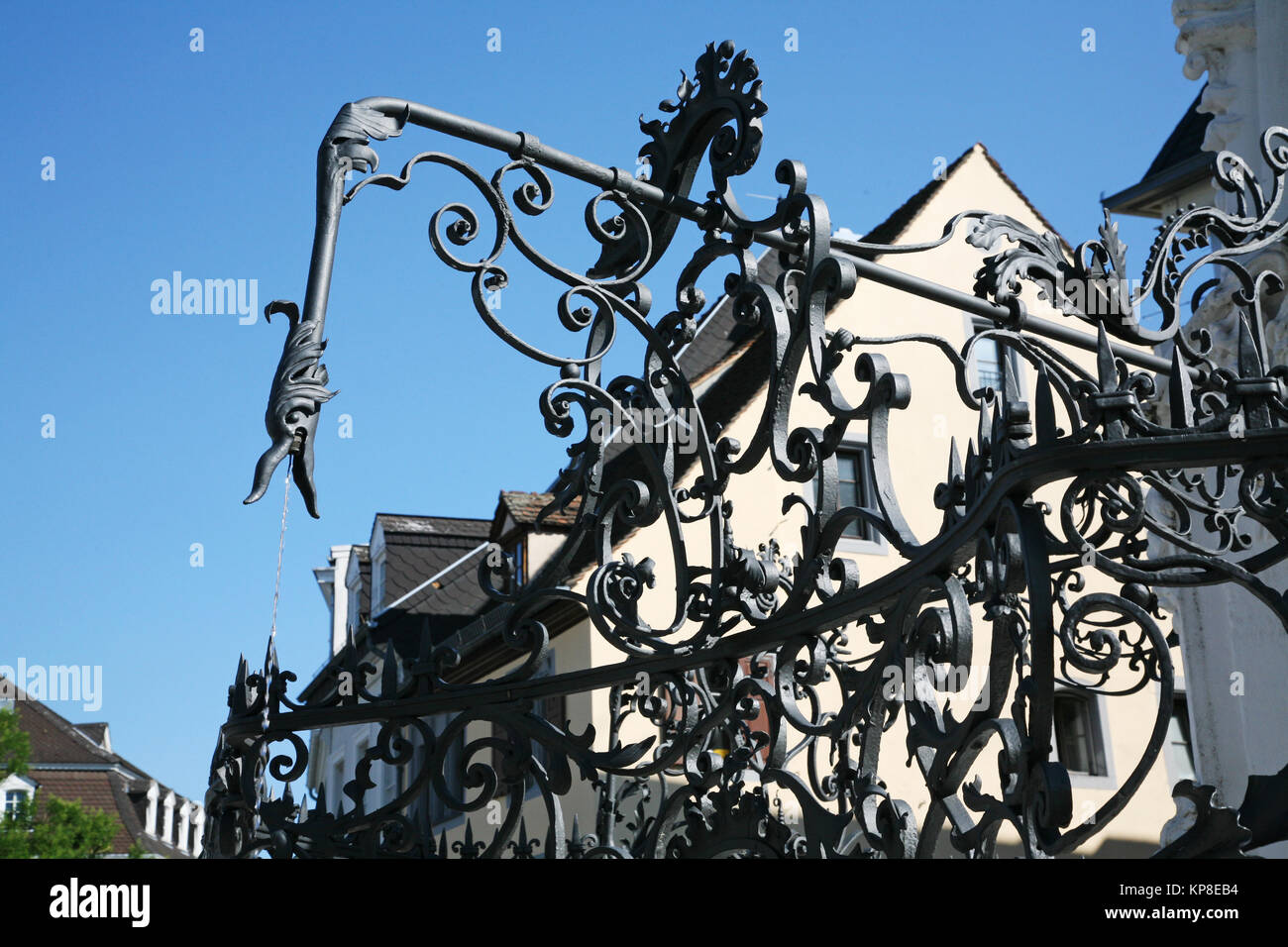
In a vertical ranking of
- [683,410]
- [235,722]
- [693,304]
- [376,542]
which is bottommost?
[235,722]

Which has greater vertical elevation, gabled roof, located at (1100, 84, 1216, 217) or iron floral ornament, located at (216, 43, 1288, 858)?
gabled roof, located at (1100, 84, 1216, 217)

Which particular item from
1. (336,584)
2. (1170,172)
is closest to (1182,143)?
(1170,172)

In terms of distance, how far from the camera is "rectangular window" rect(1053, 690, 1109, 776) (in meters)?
19.0

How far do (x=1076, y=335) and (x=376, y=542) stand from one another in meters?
25.4

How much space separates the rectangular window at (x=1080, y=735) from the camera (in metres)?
19.0

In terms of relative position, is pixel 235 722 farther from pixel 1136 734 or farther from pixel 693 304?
pixel 1136 734

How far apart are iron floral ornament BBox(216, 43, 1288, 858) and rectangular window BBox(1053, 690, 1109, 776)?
568 inches

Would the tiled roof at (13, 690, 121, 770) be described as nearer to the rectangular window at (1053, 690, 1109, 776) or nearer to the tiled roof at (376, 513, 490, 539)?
the tiled roof at (376, 513, 490, 539)

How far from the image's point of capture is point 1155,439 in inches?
111

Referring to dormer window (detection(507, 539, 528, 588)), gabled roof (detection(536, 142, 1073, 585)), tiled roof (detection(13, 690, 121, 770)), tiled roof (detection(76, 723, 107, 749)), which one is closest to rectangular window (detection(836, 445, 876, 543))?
gabled roof (detection(536, 142, 1073, 585))

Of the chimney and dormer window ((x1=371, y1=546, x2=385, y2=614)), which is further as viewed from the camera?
the chimney
